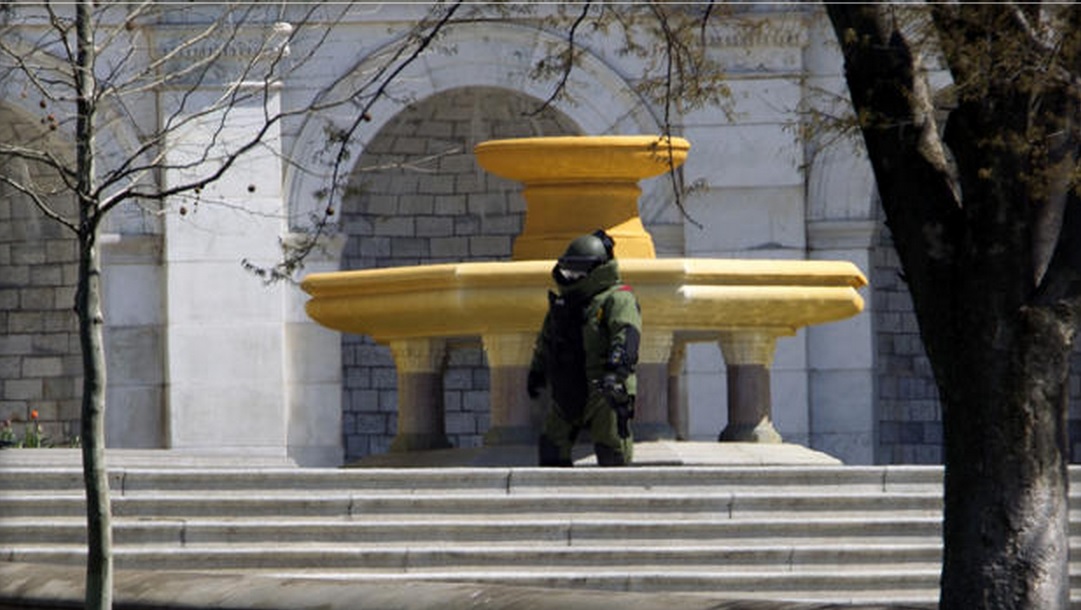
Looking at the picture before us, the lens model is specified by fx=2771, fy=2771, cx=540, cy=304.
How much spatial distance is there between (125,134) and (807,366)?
6.09 m

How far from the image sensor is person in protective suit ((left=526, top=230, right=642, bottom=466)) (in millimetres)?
14984

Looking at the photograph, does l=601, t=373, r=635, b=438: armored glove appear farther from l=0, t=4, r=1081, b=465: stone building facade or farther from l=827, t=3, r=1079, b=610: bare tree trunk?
l=0, t=4, r=1081, b=465: stone building facade

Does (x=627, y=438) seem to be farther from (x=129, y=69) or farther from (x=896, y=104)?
(x=129, y=69)

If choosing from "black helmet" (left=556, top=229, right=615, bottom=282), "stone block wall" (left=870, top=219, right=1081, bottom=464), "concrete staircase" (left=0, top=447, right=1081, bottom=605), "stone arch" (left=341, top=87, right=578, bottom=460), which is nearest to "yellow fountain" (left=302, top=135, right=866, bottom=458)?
"black helmet" (left=556, top=229, right=615, bottom=282)

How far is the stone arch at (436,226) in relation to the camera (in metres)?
24.9

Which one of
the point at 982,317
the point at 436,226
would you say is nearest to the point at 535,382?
the point at 982,317

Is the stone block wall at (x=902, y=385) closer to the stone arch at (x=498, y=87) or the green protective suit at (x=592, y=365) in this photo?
the stone arch at (x=498, y=87)

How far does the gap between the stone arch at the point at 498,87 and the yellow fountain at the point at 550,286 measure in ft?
18.2

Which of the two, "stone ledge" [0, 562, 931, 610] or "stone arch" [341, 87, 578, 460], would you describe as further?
"stone arch" [341, 87, 578, 460]

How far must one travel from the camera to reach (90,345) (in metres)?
11.7

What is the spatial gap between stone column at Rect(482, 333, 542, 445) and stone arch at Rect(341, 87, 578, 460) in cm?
814

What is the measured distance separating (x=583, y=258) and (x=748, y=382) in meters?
2.45

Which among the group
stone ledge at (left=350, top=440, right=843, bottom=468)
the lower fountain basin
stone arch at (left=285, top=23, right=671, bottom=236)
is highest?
stone arch at (left=285, top=23, right=671, bottom=236)

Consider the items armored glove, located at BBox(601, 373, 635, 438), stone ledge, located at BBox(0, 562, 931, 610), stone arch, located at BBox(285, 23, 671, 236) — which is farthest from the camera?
stone arch, located at BBox(285, 23, 671, 236)
